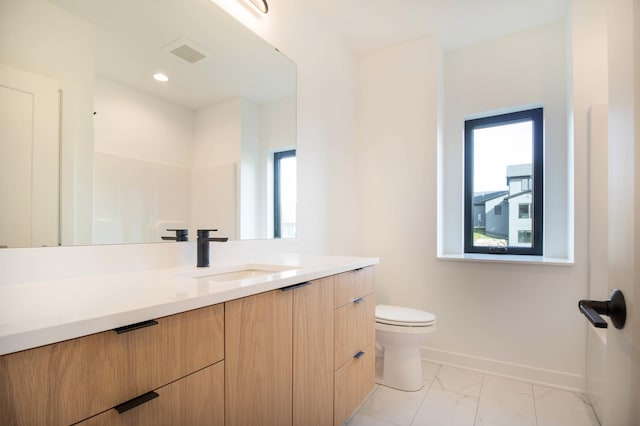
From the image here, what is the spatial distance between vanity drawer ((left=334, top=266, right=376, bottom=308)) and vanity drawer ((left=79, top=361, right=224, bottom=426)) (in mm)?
666

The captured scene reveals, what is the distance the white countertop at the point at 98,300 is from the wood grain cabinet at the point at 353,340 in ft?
1.17

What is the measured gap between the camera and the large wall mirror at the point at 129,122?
86 cm

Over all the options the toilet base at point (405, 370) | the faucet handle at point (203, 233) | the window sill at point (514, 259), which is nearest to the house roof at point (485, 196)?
the window sill at point (514, 259)

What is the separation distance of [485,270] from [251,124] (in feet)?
6.32

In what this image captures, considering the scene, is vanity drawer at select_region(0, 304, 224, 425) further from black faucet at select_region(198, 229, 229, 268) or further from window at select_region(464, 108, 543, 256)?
window at select_region(464, 108, 543, 256)

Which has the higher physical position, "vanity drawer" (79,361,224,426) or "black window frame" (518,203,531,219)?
"black window frame" (518,203,531,219)

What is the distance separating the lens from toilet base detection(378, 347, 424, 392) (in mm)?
1893

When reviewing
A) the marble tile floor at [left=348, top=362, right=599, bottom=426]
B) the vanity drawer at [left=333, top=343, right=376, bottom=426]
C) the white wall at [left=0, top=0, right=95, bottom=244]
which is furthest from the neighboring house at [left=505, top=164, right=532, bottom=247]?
the white wall at [left=0, top=0, right=95, bottom=244]

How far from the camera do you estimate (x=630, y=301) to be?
A: 487mm

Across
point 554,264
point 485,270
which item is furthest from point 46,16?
point 554,264

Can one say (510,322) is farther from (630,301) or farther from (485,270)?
(630,301)

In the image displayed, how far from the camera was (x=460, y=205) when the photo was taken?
8.23 ft

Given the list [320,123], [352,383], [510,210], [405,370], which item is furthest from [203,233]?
[510,210]

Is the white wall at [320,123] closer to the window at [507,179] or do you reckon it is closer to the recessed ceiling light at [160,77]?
the recessed ceiling light at [160,77]
